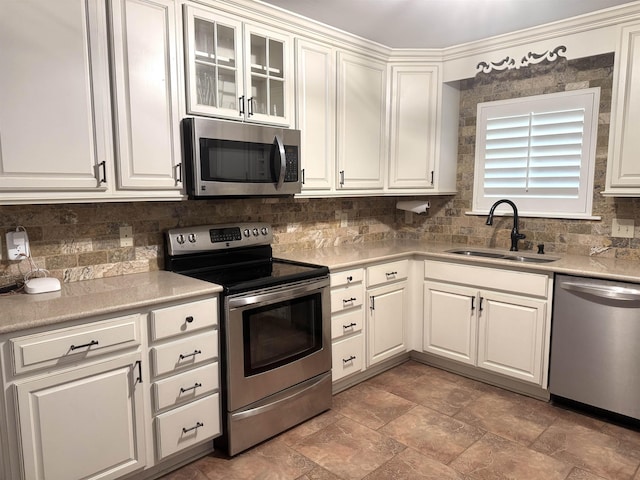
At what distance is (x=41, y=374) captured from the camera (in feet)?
5.44

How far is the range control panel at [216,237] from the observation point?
249 cm

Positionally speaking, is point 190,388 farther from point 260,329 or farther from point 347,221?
point 347,221

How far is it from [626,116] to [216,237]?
2.48m

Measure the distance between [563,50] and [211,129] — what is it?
227 centimetres

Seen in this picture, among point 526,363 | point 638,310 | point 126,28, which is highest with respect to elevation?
point 126,28

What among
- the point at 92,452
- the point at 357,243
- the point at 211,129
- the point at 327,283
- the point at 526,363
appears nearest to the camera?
the point at 92,452

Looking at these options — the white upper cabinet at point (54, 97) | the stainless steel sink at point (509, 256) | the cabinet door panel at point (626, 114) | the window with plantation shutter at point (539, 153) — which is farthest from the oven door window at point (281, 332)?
the cabinet door panel at point (626, 114)

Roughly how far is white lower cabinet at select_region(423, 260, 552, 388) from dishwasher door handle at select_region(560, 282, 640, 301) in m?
0.14

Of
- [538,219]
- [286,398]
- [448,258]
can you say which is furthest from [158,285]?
[538,219]

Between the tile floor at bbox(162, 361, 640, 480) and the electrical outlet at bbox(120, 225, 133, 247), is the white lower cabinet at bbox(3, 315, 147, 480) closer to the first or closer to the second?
the tile floor at bbox(162, 361, 640, 480)

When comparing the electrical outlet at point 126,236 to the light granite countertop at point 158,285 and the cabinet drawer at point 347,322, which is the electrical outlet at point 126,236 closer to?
the light granite countertop at point 158,285

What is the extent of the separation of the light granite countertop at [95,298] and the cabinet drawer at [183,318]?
0.05 m

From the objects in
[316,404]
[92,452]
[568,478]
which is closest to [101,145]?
[92,452]

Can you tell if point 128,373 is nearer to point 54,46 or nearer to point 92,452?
point 92,452
